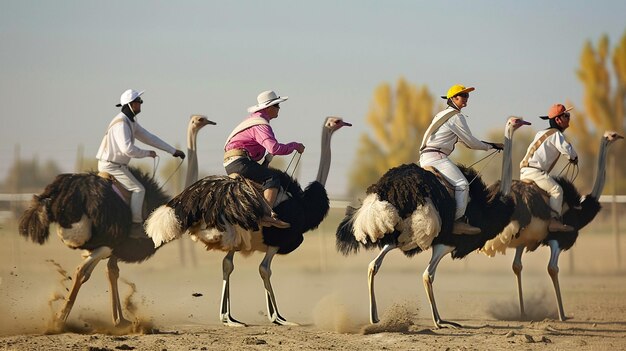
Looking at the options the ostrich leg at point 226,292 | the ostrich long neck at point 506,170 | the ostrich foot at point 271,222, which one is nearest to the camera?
the ostrich foot at point 271,222

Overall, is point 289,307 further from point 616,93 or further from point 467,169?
point 616,93

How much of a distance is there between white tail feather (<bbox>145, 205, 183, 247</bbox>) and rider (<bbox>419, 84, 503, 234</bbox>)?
299 centimetres

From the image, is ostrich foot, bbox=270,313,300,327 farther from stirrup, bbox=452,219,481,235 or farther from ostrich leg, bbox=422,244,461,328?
stirrup, bbox=452,219,481,235

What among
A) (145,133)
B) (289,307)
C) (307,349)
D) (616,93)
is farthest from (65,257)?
(616,93)

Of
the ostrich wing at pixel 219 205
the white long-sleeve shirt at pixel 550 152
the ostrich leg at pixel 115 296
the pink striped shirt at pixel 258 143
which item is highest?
the pink striped shirt at pixel 258 143

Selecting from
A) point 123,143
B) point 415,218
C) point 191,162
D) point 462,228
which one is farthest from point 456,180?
point 123,143

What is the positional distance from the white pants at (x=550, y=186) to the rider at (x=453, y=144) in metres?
1.62

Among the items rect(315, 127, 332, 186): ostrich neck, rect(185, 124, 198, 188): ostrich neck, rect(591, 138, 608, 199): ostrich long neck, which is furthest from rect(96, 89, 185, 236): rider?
rect(591, 138, 608, 199): ostrich long neck

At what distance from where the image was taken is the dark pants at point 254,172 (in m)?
13.6

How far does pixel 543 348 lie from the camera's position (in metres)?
12.2

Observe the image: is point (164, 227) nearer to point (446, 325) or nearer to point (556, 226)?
point (446, 325)

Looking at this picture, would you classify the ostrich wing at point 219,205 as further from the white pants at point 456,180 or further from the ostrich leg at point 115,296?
the white pants at point 456,180

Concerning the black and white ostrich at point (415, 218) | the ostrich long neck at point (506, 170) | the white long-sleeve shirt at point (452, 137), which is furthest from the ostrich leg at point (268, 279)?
the ostrich long neck at point (506, 170)

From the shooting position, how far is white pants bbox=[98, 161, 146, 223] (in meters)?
13.5
